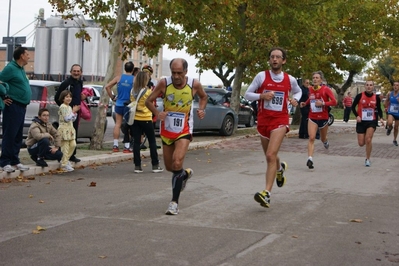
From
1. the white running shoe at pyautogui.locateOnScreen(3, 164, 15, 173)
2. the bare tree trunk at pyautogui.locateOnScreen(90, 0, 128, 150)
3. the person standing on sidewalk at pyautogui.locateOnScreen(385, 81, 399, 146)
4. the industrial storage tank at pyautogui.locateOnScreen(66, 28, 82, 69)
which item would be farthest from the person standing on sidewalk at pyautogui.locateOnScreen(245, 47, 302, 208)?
the industrial storage tank at pyautogui.locateOnScreen(66, 28, 82, 69)

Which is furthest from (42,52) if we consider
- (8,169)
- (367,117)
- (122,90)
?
(8,169)

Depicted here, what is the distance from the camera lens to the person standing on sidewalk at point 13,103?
12.0 m

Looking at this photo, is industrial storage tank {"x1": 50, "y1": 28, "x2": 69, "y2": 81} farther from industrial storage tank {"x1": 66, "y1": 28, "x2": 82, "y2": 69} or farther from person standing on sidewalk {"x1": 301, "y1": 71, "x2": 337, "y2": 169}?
person standing on sidewalk {"x1": 301, "y1": 71, "x2": 337, "y2": 169}

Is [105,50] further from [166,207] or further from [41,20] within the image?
[166,207]

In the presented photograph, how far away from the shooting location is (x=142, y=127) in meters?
14.1

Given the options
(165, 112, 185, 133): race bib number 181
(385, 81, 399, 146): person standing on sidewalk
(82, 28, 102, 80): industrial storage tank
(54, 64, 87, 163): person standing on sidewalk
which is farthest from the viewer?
(82, 28, 102, 80): industrial storage tank

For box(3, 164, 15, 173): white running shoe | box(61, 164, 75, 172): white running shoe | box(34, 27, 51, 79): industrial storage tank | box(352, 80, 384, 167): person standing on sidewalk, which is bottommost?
box(61, 164, 75, 172): white running shoe

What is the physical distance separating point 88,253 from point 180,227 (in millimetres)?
1577

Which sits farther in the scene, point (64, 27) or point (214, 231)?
point (64, 27)

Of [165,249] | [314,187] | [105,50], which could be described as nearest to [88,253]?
[165,249]

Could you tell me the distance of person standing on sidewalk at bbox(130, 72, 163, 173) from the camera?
13737mm

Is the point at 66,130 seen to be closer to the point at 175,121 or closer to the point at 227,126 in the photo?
the point at 175,121

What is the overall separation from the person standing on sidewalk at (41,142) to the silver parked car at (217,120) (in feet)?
35.7

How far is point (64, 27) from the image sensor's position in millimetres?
59125
